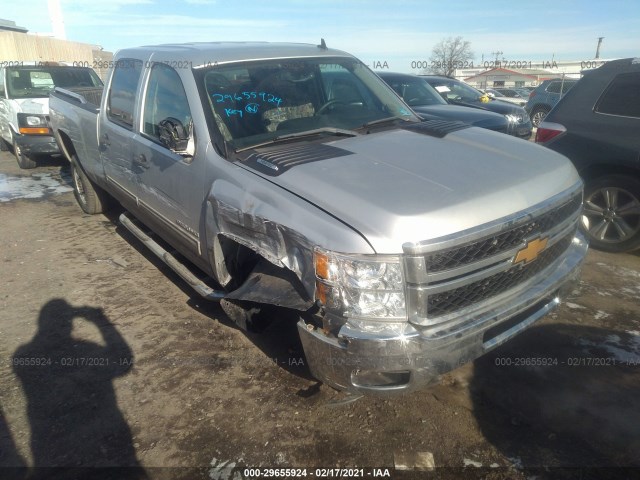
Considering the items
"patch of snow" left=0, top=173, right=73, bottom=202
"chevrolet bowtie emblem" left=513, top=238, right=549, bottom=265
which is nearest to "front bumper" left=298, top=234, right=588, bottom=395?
"chevrolet bowtie emblem" left=513, top=238, right=549, bottom=265

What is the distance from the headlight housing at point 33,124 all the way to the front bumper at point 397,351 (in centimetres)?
848

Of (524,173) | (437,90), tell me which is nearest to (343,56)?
(524,173)

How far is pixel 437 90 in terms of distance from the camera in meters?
9.54

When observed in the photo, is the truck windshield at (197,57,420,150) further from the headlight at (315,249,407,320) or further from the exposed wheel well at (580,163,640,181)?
the exposed wheel well at (580,163,640,181)

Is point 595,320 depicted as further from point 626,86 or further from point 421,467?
point 626,86

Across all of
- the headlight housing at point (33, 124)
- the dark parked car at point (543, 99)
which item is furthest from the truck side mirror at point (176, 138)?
the dark parked car at point (543, 99)

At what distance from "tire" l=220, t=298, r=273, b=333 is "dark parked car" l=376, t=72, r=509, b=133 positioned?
465cm

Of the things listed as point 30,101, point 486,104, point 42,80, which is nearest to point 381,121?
point 486,104

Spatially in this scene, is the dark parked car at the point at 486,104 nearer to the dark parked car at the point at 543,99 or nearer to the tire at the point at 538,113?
the dark parked car at the point at 543,99

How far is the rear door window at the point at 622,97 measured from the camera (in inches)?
177

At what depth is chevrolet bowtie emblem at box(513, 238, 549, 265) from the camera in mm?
2457

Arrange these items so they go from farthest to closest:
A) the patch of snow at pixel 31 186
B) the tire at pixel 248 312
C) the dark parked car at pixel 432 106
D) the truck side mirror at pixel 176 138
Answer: the patch of snow at pixel 31 186
the dark parked car at pixel 432 106
the truck side mirror at pixel 176 138
the tire at pixel 248 312

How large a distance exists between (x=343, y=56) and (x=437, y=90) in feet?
19.6

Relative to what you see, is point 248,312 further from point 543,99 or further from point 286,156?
point 543,99
